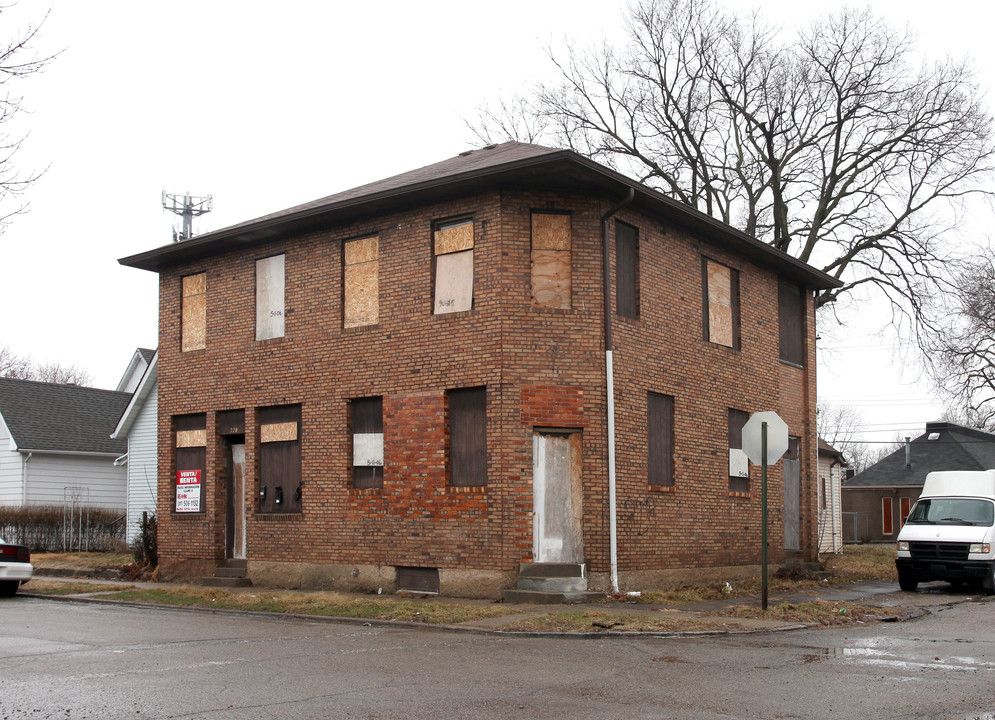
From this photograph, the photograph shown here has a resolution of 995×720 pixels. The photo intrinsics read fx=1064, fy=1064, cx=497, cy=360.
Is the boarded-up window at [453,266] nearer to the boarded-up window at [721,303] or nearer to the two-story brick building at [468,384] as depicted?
the two-story brick building at [468,384]

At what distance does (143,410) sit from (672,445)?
2096 centimetres

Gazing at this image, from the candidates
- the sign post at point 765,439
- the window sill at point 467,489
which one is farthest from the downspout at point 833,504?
the sign post at point 765,439

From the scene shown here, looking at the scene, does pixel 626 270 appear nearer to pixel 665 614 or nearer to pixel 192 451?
pixel 665 614

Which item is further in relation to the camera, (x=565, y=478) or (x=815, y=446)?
(x=815, y=446)

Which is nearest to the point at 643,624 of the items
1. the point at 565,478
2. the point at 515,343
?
the point at 565,478

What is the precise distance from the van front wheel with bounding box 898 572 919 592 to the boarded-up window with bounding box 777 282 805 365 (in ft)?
18.7

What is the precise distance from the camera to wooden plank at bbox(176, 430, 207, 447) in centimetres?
2228

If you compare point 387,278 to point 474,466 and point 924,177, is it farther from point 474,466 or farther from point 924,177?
point 924,177

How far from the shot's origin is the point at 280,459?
20.7 m

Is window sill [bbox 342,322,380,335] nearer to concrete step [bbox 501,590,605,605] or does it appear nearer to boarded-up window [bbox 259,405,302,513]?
boarded-up window [bbox 259,405,302,513]

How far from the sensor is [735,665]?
10492mm

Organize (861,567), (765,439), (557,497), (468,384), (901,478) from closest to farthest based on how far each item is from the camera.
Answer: (765,439) → (557,497) → (468,384) → (861,567) → (901,478)

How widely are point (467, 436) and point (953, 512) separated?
1066cm

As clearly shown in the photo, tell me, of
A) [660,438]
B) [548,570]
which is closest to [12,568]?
[548,570]
